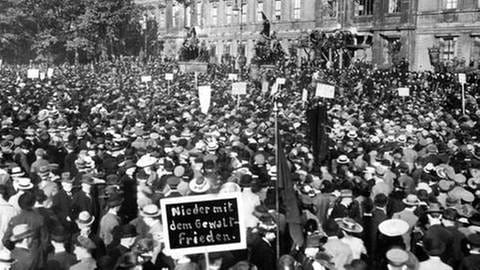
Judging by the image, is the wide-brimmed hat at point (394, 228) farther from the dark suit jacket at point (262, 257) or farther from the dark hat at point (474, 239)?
the dark suit jacket at point (262, 257)

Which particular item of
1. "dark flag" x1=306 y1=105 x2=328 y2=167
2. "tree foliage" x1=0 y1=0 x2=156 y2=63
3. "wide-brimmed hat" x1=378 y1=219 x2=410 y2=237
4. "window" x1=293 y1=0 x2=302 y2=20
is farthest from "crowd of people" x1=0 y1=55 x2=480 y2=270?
"tree foliage" x1=0 y1=0 x2=156 y2=63

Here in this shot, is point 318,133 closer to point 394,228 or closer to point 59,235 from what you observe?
point 394,228

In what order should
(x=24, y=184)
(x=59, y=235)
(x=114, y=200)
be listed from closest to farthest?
(x=59, y=235), (x=114, y=200), (x=24, y=184)

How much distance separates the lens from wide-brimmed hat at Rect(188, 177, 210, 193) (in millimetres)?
7270

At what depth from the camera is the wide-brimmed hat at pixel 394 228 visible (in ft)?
19.3

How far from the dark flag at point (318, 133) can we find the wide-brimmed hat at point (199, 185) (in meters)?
3.60

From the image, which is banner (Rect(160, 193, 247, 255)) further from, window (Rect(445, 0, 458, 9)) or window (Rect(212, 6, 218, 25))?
window (Rect(212, 6, 218, 25))

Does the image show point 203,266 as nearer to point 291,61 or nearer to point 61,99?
point 61,99

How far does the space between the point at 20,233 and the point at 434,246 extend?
4325 mm

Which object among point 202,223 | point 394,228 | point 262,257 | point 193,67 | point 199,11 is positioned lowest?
point 262,257

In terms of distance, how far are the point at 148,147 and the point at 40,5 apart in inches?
1757

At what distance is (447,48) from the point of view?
30.6 m

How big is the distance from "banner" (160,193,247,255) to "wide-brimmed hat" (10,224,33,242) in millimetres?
1704

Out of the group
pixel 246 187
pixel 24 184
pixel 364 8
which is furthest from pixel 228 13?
pixel 24 184
